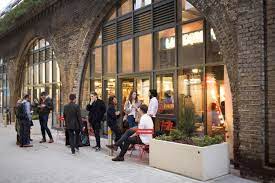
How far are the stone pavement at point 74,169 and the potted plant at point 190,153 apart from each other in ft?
0.56

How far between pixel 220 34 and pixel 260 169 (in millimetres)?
3400

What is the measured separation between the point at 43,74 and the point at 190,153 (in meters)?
14.8

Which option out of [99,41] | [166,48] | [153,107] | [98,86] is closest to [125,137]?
[153,107]

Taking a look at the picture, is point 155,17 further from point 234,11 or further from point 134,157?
point 134,157

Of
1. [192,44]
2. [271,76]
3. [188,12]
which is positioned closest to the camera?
[271,76]

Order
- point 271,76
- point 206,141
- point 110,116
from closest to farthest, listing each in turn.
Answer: point 271,76, point 206,141, point 110,116

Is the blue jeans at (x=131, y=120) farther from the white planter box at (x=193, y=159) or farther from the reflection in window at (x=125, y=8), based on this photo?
the reflection in window at (x=125, y=8)

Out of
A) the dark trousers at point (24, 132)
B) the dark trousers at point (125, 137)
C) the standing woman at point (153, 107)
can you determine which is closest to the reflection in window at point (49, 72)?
the dark trousers at point (24, 132)

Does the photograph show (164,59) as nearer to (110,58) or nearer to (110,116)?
(110,116)

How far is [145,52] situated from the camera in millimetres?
12680

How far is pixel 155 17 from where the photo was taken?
39.7 ft

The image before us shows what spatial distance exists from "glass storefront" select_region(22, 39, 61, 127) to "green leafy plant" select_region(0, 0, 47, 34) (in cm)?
179

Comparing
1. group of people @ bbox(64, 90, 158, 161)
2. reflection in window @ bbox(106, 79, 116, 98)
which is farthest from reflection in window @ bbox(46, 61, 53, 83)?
group of people @ bbox(64, 90, 158, 161)

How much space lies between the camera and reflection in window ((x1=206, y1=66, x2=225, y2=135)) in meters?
9.73
